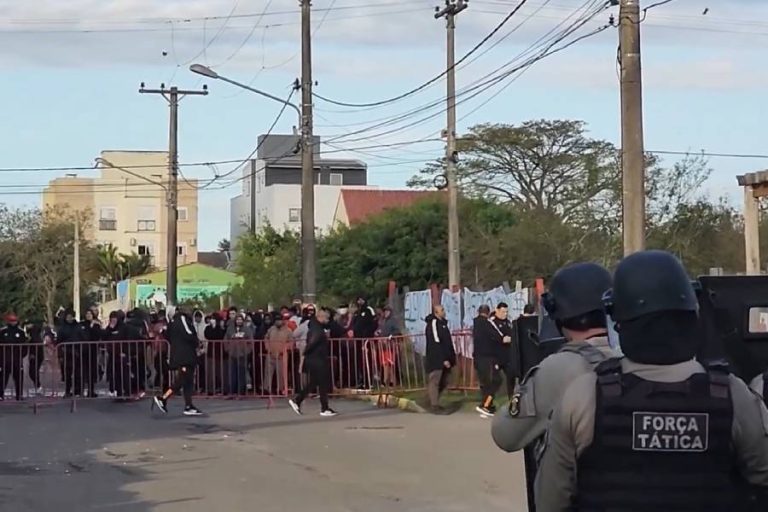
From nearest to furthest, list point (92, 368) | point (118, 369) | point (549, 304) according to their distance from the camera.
Result: point (549, 304), point (92, 368), point (118, 369)

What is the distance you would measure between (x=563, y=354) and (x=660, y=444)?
63 cm

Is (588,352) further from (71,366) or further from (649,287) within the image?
(71,366)

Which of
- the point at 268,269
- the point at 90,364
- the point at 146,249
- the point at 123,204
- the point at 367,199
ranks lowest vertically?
the point at 90,364

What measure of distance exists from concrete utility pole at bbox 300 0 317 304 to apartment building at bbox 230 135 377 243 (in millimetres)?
53077

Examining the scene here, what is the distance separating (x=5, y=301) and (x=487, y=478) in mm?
66993

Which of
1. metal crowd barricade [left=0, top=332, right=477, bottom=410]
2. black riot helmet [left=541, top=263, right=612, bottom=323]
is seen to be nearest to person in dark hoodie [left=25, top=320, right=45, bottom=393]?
metal crowd barricade [left=0, top=332, right=477, bottom=410]

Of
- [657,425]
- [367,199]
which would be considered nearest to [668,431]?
[657,425]

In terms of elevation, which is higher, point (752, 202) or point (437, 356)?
point (752, 202)

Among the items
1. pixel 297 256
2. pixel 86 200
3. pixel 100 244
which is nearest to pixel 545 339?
pixel 297 256

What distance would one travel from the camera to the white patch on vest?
125 inches

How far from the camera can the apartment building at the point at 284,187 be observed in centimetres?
9319

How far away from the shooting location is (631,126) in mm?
15094

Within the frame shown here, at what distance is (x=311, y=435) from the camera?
706 inches

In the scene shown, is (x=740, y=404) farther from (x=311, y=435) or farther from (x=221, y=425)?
(x=221, y=425)
